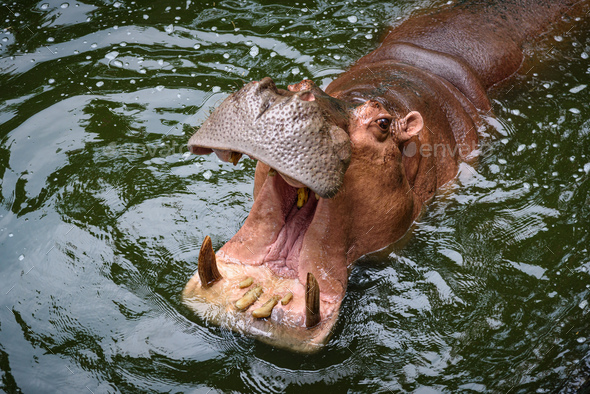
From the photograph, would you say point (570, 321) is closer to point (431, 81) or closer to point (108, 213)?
point (431, 81)

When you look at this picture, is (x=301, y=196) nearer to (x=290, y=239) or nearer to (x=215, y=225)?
(x=290, y=239)

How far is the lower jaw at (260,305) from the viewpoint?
308 cm

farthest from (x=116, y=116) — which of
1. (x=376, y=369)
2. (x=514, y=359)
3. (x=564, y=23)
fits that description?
(x=564, y=23)

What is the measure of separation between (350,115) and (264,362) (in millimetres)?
1476

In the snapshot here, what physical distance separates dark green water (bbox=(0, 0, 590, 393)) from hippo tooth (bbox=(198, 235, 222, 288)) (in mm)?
357

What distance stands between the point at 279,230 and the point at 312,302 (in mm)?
635

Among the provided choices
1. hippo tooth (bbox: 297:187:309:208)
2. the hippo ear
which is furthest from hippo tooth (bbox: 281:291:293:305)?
the hippo ear

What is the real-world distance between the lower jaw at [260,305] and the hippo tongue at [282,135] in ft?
2.30

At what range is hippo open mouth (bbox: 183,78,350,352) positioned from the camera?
281 centimetres

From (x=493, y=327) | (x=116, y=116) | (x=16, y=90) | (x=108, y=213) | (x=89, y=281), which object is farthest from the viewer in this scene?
(x=16, y=90)

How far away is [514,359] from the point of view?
3.42 m

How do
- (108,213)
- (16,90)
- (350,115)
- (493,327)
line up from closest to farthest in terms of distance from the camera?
(350,115)
(493,327)
(108,213)
(16,90)

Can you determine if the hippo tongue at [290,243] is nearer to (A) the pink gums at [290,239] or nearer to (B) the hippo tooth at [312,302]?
(A) the pink gums at [290,239]

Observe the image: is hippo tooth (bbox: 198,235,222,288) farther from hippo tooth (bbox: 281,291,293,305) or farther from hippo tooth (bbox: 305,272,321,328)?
hippo tooth (bbox: 305,272,321,328)
